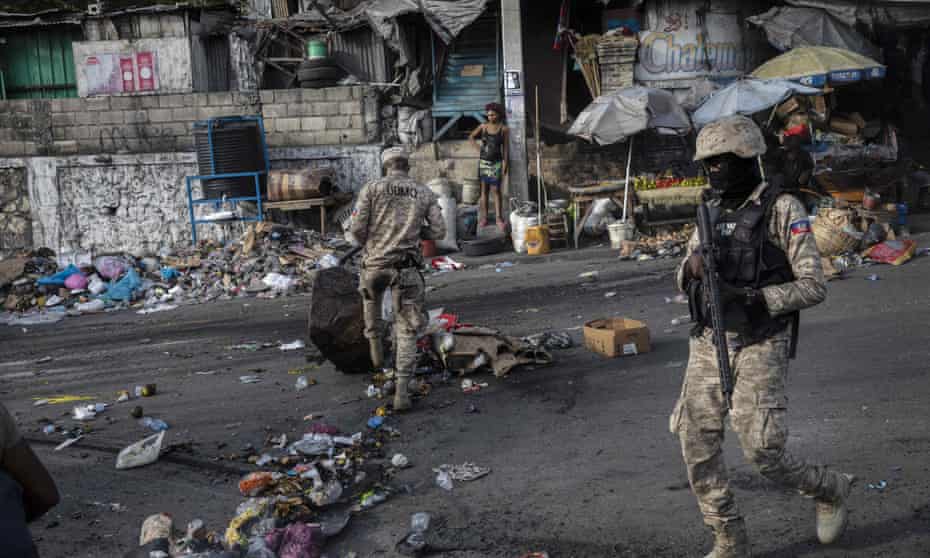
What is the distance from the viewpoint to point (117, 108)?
16266 millimetres

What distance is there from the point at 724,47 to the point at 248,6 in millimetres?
9610

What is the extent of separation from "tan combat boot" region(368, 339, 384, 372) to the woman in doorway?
7318 millimetres

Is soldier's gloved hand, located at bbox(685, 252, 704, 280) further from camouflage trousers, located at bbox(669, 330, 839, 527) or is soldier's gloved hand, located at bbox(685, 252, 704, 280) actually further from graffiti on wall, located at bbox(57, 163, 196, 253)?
graffiti on wall, located at bbox(57, 163, 196, 253)

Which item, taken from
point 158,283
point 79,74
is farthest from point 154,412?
point 79,74

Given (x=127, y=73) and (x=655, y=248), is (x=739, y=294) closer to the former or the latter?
(x=655, y=248)

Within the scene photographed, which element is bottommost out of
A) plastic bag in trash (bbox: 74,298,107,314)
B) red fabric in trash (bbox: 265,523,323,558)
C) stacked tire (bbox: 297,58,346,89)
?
plastic bag in trash (bbox: 74,298,107,314)

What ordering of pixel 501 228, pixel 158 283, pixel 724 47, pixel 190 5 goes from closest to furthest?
1. pixel 158 283
2. pixel 501 228
3. pixel 724 47
4. pixel 190 5

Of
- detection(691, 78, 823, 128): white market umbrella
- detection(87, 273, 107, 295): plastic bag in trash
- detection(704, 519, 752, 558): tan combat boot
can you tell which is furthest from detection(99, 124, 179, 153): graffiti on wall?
detection(704, 519, 752, 558): tan combat boot

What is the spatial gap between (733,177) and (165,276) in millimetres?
11190

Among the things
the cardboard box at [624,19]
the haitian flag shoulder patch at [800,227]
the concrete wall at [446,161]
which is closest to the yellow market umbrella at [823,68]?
the cardboard box at [624,19]

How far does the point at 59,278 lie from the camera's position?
43.6 ft

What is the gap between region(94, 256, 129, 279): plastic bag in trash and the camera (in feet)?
44.2

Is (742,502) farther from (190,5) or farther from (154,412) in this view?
(190,5)

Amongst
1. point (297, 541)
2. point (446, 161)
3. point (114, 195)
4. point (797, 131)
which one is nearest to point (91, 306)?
point (114, 195)
